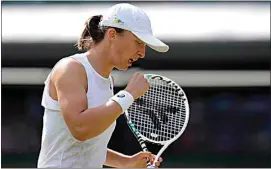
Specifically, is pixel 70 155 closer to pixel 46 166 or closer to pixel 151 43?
pixel 46 166

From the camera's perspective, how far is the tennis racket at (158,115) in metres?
2.30

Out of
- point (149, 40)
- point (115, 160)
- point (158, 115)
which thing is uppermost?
point (149, 40)

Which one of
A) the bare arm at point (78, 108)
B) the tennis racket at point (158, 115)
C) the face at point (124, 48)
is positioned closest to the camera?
the bare arm at point (78, 108)

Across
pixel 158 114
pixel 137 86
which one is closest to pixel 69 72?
pixel 137 86

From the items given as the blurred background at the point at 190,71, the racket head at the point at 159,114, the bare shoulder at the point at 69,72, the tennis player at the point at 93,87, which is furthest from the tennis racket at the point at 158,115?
the blurred background at the point at 190,71

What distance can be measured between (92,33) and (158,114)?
58 centimetres

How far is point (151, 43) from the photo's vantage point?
5.87 feet

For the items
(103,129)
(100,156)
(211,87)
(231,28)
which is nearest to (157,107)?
(100,156)

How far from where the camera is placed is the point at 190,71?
5.00m

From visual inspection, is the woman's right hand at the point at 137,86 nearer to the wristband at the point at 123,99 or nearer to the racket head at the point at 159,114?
the wristband at the point at 123,99

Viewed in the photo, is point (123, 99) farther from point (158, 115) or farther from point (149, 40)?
point (158, 115)

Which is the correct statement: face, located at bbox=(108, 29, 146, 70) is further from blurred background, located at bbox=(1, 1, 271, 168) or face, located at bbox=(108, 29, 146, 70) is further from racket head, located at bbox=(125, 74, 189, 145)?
blurred background, located at bbox=(1, 1, 271, 168)

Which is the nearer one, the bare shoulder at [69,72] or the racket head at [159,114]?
the bare shoulder at [69,72]

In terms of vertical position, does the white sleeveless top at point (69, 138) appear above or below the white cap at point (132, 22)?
below
